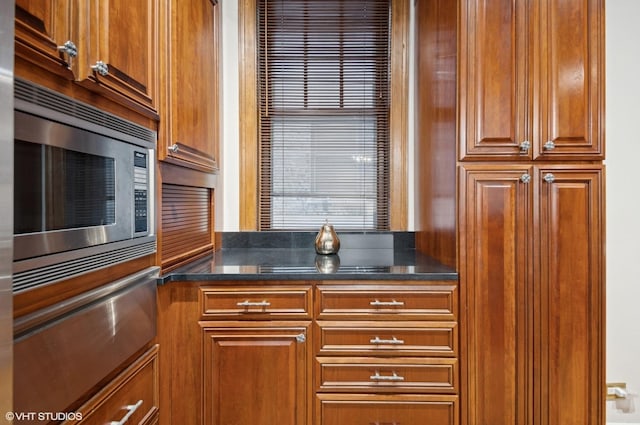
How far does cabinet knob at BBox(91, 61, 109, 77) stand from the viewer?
3.10ft

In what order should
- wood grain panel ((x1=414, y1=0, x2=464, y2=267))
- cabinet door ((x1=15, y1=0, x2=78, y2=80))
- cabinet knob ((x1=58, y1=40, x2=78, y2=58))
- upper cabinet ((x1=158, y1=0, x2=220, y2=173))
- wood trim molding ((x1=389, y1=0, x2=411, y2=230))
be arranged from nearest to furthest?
cabinet door ((x1=15, y1=0, x2=78, y2=80))
cabinet knob ((x1=58, y1=40, x2=78, y2=58))
upper cabinet ((x1=158, y1=0, x2=220, y2=173))
wood grain panel ((x1=414, y1=0, x2=464, y2=267))
wood trim molding ((x1=389, y1=0, x2=411, y2=230))

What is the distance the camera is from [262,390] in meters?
1.45

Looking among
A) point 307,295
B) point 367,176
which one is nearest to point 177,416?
point 307,295

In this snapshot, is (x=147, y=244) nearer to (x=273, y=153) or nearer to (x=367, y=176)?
(x=273, y=153)

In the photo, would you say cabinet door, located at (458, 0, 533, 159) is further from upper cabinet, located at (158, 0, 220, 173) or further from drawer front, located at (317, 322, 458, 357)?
upper cabinet, located at (158, 0, 220, 173)

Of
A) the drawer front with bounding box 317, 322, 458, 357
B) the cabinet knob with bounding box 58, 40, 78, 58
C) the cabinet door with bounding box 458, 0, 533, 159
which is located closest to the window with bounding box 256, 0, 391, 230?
the cabinet door with bounding box 458, 0, 533, 159

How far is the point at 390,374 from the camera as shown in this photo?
4.76 ft

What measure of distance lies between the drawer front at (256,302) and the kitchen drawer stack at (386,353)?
0.07 metres

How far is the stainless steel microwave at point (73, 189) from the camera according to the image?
2.48 feet

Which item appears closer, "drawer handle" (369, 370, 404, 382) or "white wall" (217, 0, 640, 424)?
"drawer handle" (369, 370, 404, 382)

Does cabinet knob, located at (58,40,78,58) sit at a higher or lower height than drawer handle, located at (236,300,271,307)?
higher

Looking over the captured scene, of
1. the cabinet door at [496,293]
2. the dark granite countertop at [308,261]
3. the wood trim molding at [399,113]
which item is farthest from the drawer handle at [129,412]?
the wood trim molding at [399,113]

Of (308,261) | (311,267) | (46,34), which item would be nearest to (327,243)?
(308,261)

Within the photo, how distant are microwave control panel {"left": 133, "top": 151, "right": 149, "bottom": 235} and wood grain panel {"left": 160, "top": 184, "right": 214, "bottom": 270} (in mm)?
160
